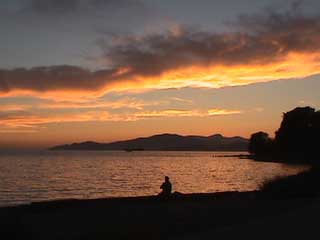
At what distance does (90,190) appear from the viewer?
52000 millimetres

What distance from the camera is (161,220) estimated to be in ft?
57.5

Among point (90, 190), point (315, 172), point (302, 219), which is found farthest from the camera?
point (90, 190)

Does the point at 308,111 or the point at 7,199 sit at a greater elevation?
the point at 308,111

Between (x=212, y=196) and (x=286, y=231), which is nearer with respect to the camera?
(x=286, y=231)

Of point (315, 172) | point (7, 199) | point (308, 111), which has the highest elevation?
Answer: point (308, 111)

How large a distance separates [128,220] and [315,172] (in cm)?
1804

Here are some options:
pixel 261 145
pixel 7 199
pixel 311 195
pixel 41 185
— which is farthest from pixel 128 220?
pixel 261 145

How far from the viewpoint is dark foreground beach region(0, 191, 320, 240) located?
1349cm

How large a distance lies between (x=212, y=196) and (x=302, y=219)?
1188cm

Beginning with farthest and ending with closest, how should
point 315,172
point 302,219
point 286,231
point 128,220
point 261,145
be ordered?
1. point 261,145
2. point 315,172
3. point 128,220
4. point 302,219
5. point 286,231

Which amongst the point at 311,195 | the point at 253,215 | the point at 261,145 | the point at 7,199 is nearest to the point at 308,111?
the point at 261,145

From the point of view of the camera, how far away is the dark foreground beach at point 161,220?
44.3 feet

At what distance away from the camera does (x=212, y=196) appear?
27047 millimetres

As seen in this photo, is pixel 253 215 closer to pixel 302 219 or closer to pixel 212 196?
pixel 302 219
